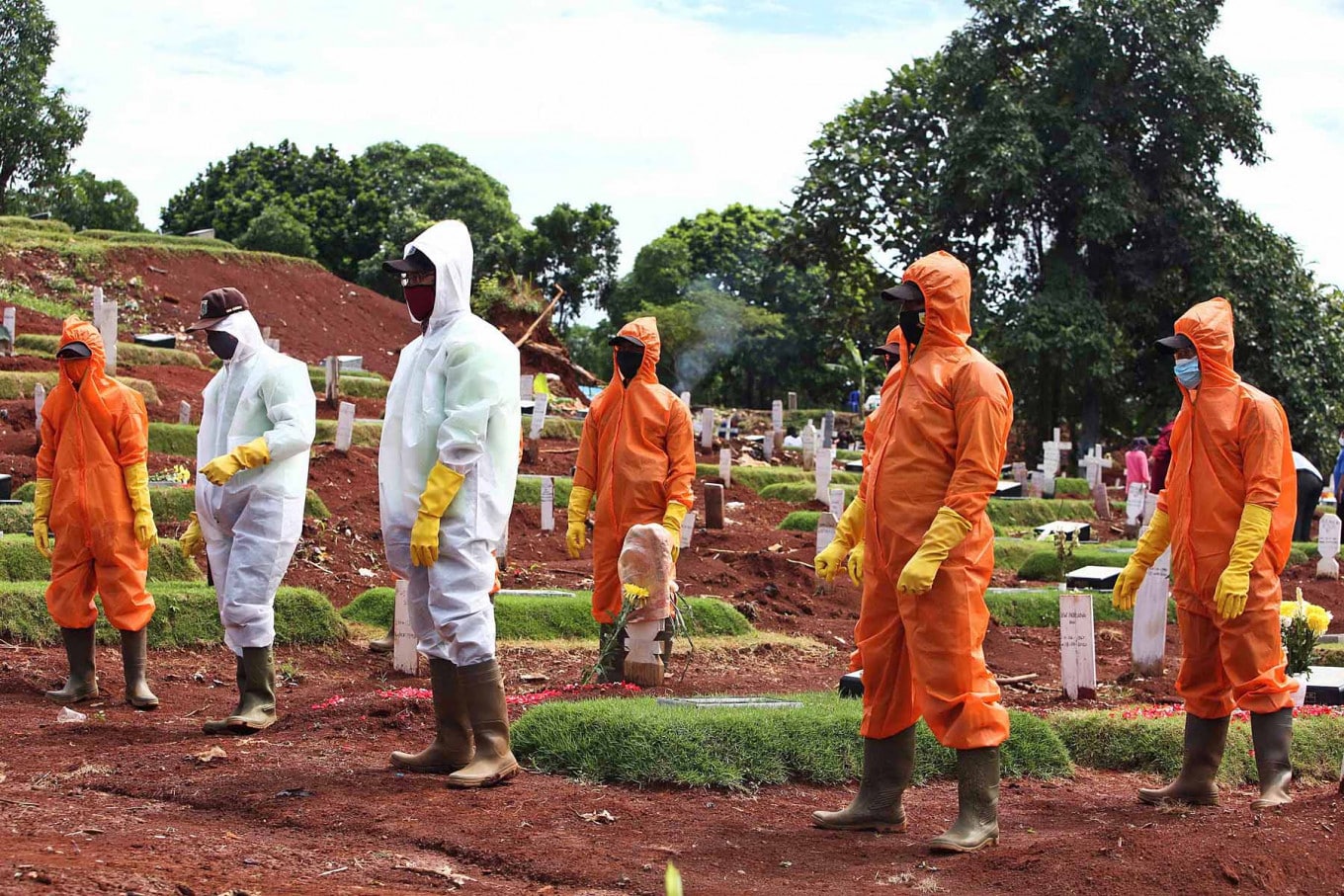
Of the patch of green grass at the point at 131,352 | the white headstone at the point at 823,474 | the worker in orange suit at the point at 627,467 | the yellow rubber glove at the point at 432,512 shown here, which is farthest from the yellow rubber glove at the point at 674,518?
the patch of green grass at the point at 131,352

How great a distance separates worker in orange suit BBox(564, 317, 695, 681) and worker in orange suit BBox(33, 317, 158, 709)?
2.70 metres

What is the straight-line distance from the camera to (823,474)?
2333 centimetres

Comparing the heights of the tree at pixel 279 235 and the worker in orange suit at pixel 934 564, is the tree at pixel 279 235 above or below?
above

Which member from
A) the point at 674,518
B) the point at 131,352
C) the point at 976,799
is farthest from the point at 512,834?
the point at 131,352

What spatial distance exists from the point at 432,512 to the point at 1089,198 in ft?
102

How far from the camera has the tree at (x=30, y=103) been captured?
48.2 m

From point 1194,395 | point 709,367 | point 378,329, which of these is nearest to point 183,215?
point 378,329

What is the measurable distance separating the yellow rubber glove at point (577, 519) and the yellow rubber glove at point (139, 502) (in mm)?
2585

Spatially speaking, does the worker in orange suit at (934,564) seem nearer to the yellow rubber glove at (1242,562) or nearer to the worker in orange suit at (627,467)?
the yellow rubber glove at (1242,562)

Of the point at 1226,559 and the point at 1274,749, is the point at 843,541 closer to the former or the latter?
the point at 1226,559

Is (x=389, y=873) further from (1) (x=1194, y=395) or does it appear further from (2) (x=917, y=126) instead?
(2) (x=917, y=126)

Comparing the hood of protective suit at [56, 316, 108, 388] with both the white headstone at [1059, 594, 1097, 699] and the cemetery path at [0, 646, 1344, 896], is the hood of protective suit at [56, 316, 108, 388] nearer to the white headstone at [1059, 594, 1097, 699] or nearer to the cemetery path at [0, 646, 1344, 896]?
the cemetery path at [0, 646, 1344, 896]

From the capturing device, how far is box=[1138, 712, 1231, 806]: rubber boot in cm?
705

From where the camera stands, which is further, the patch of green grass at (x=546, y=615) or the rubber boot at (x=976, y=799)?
the patch of green grass at (x=546, y=615)
